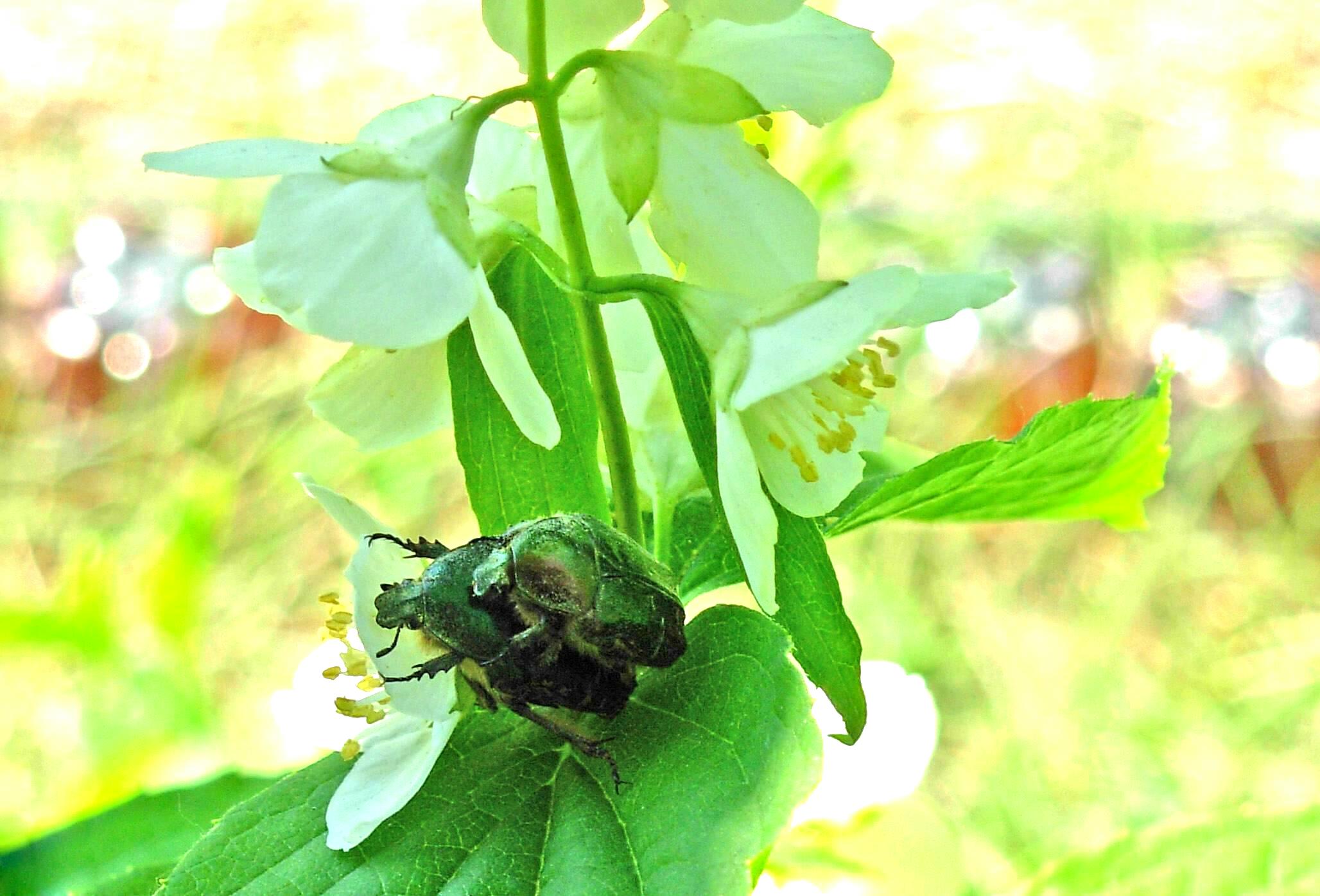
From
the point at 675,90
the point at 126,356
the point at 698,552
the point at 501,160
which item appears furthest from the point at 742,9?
the point at 126,356

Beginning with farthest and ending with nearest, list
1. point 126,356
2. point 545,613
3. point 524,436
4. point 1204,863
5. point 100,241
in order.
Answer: point 100,241, point 126,356, point 1204,863, point 524,436, point 545,613

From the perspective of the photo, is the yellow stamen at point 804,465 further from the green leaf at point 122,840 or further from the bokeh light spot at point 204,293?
the bokeh light spot at point 204,293

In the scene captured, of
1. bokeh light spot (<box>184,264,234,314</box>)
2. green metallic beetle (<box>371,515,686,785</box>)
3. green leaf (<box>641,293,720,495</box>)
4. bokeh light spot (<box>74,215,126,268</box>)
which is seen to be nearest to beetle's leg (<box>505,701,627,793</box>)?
green metallic beetle (<box>371,515,686,785</box>)

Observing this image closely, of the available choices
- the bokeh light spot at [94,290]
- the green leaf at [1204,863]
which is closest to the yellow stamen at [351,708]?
the green leaf at [1204,863]

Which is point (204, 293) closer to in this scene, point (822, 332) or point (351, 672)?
point (351, 672)

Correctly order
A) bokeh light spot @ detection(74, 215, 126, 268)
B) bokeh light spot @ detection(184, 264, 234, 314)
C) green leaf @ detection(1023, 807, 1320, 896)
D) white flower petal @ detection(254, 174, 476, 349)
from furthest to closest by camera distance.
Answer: bokeh light spot @ detection(74, 215, 126, 268)
bokeh light spot @ detection(184, 264, 234, 314)
green leaf @ detection(1023, 807, 1320, 896)
white flower petal @ detection(254, 174, 476, 349)

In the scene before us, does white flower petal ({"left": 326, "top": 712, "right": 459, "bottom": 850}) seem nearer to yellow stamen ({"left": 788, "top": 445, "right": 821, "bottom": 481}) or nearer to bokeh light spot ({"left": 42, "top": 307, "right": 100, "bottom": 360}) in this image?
yellow stamen ({"left": 788, "top": 445, "right": 821, "bottom": 481})

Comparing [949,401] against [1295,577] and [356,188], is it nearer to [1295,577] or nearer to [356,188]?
[1295,577]
